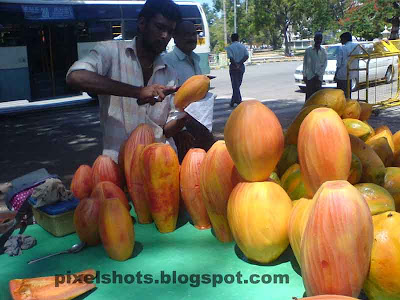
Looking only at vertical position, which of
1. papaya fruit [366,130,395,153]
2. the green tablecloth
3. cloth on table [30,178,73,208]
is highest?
papaya fruit [366,130,395,153]

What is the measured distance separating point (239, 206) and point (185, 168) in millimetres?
397

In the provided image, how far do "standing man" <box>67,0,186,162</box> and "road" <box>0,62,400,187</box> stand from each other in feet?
9.76

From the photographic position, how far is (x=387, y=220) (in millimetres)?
1159

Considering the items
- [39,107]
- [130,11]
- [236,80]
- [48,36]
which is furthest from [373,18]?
[39,107]

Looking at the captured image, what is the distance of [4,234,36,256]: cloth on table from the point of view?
154cm

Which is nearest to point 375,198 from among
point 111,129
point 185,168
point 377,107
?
point 185,168

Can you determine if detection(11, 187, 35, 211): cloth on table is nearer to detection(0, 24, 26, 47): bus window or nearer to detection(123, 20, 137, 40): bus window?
detection(0, 24, 26, 47): bus window

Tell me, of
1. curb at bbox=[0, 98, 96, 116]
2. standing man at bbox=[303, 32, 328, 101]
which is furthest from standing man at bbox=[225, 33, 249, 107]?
curb at bbox=[0, 98, 96, 116]

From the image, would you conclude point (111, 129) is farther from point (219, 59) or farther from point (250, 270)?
point (219, 59)

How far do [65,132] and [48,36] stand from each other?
534 cm

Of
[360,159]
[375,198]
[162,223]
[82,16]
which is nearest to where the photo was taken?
[375,198]

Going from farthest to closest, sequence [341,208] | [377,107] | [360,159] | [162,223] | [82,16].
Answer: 1. [82,16]
2. [377,107]
3. [162,223]
4. [360,159]
5. [341,208]

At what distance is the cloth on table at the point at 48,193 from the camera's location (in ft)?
5.80

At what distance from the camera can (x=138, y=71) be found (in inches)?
89.1
